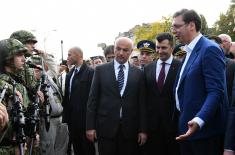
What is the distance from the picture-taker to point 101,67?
21.0ft

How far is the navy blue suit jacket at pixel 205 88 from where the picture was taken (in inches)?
171

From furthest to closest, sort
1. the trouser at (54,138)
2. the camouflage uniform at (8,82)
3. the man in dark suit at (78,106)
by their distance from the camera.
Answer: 1. the man in dark suit at (78,106)
2. the trouser at (54,138)
3. the camouflage uniform at (8,82)

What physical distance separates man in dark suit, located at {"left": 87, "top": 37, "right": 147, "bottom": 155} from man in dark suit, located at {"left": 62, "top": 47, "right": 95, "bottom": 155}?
4.26 feet

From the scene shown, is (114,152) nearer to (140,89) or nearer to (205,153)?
(140,89)

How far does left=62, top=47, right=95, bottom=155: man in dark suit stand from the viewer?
7.57 m

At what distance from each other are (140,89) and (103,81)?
59 cm

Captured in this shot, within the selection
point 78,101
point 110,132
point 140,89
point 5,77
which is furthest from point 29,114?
point 78,101

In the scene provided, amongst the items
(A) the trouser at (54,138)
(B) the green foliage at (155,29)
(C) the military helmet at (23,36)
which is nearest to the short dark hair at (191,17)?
(C) the military helmet at (23,36)

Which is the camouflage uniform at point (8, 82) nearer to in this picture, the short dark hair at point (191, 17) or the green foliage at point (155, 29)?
the short dark hair at point (191, 17)

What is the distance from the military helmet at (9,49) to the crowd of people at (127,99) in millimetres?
12

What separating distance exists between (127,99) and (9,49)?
2.00m

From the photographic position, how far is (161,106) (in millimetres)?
6102

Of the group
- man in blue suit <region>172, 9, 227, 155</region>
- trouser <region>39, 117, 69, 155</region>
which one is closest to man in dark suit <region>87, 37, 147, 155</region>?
trouser <region>39, 117, 69, 155</region>

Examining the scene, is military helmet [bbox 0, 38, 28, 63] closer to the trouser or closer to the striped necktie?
the striped necktie
